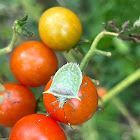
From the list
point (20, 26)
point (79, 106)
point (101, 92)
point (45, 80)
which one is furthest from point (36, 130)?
point (101, 92)

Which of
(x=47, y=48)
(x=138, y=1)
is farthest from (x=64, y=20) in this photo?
(x=138, y=1)

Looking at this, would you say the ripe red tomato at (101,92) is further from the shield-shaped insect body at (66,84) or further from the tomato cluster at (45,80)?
the shield-shaped insect body at (66,84)

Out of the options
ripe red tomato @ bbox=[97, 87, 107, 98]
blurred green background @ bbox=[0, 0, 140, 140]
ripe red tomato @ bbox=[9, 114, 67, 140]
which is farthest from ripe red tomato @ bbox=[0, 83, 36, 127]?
ripe red tomato @ bbox=[97, 87, 107, 98]

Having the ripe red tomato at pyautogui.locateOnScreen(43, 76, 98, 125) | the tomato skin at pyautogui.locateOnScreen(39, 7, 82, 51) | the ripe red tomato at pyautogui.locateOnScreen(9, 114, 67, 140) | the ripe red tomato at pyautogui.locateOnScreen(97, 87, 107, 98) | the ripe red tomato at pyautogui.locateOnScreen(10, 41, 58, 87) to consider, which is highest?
the tomato skin at pyautogui.locateOnScreen(39, 7, 82, 51)

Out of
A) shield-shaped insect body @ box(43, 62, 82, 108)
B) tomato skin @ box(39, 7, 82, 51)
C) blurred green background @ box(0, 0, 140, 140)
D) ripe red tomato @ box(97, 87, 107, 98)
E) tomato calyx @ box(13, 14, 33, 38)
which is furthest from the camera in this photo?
ripe red tomato @ box(97, 87, 107, 98)

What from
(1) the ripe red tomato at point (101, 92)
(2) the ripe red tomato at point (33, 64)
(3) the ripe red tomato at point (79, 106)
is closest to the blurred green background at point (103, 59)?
(1) the ripe red tomato at point (101, 92)

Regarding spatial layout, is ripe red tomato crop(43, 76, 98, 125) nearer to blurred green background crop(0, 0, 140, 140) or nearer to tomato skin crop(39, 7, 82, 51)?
tomato skin crop(39, 7, 82, 51)

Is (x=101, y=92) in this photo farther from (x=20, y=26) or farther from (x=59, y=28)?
(x=20, y=26)
